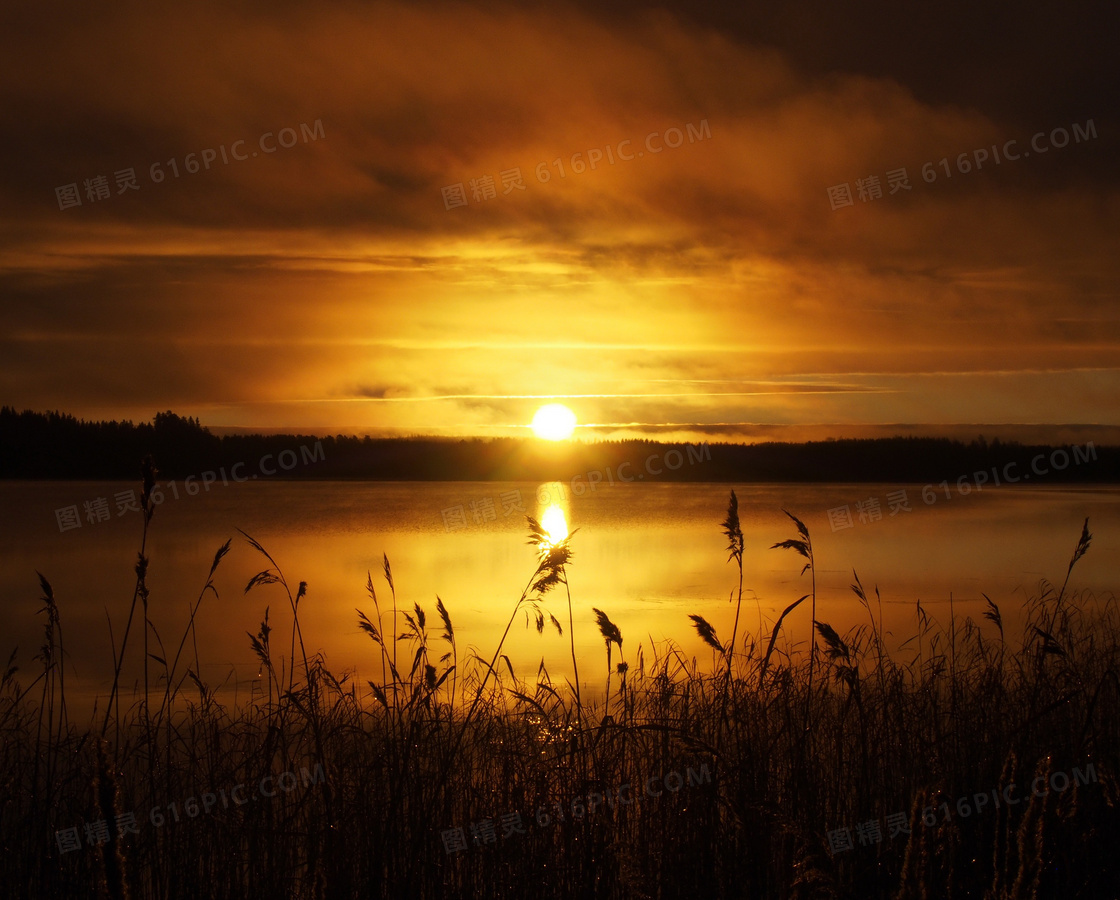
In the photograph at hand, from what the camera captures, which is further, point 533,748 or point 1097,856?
point 533,748

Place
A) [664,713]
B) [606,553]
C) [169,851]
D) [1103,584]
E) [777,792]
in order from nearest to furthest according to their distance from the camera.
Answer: [169,851] < [777,792] < [664,713] < [1103,584] < [606,553]

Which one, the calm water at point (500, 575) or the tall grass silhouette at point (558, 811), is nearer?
the tall grass silhouette at point (558, 811)

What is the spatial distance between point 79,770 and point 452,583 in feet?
39.4

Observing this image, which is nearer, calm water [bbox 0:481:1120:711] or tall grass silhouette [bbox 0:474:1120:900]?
tall grass silhouette [bbox 0:474:1120:900]

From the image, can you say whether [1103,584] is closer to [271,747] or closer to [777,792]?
[777,792]

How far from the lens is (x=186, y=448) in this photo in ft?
197

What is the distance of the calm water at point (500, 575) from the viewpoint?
10266mm

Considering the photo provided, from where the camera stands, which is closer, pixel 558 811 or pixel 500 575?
pixel 558 811

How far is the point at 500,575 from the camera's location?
56.2 ft

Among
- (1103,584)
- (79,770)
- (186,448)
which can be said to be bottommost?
(1103,584)

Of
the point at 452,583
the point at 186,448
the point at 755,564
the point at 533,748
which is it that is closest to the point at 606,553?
the point at 755,564

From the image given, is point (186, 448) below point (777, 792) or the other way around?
the other way around

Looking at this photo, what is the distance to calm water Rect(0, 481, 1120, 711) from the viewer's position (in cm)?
1027

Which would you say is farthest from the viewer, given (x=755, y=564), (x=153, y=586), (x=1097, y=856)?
(x=755, y=564)
